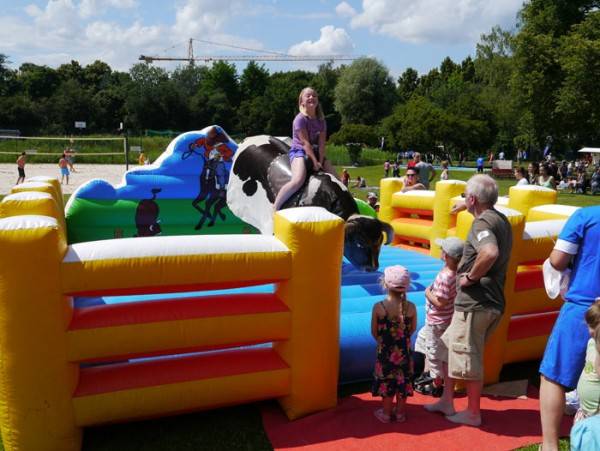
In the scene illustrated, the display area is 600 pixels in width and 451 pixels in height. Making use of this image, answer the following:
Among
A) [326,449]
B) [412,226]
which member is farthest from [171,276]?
[412,226]

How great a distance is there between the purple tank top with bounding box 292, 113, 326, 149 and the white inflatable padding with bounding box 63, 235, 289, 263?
86.9 inches

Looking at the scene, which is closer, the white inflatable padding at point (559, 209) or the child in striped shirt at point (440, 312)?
the child in striped shirt at point (440, 312)

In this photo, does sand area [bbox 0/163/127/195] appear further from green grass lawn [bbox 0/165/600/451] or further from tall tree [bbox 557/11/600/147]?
tall tree [bbox 557/11/600/147]

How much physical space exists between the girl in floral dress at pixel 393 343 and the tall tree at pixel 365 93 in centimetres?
5575

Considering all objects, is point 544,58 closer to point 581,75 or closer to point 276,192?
point 581,75

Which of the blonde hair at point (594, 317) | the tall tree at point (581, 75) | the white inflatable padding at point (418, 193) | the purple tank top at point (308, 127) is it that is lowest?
the blonde hair at point (594, 317)

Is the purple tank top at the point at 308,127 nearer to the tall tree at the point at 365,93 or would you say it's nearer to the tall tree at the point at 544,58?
the tall tree at the point at 544,58

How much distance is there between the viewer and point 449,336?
11.4 feet

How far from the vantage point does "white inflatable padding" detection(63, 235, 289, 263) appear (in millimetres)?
3016

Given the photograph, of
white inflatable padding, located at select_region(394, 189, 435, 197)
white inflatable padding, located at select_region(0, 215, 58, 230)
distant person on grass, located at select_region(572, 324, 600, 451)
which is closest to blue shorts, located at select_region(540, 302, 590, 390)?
distant person on grass, located at select_region(572, 324, 600, 451)

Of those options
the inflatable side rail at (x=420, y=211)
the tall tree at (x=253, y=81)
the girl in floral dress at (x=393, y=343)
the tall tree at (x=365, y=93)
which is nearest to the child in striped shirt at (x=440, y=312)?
the girl in floral dress at (x=393, y=343)

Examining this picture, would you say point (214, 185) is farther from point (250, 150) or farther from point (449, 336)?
point (449, 336)

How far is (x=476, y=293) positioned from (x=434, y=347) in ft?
2.04

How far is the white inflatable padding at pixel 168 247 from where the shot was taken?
9.89 ft
